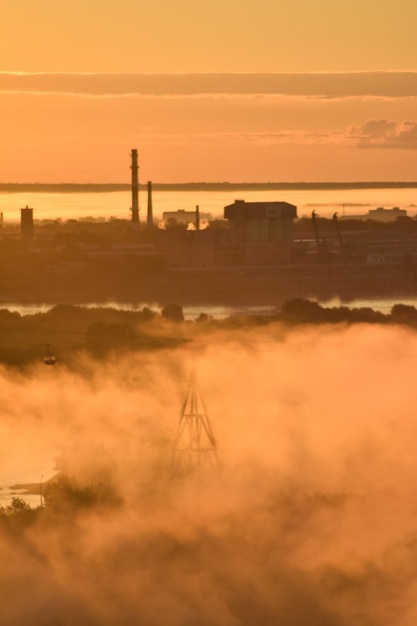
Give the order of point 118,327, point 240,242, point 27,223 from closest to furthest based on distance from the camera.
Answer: point 118,327 < point 240,242 < point 27,223

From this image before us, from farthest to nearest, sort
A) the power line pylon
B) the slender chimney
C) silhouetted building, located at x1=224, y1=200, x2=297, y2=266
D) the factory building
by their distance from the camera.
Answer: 1. the slender chimney
2. silhouetted building, located at x1=224, y1=200, x2=297, y2=266
3. the factory building
4. the power line pylon

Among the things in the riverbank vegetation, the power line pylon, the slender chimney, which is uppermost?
the slender chimney

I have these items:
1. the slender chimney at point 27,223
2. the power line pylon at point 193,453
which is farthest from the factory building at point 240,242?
the power line pylon at point 193,453

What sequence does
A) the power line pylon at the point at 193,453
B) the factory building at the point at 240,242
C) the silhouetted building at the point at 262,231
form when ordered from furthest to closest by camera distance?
the silhouetted building at the point at 262,231 < the factory building at the point at 240,242 < the power line pylon at the point at 193,453

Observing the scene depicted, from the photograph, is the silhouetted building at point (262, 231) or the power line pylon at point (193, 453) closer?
the power line pylon at point (193, 453)

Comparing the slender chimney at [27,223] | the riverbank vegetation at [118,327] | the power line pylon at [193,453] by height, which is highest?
the slender chimney at [27,223]

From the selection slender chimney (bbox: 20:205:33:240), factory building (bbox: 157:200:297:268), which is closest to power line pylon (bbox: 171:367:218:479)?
factory building (bbox: 157:200:297:268)

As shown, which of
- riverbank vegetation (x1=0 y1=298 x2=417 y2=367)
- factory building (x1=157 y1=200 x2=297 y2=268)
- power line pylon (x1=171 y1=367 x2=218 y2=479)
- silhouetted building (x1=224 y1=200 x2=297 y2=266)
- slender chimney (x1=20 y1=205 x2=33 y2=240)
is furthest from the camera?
slender chimney (x1=20 y1=205 x2=33 y2=240)

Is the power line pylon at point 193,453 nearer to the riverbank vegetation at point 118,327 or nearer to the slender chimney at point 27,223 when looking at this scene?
the riverbank vegetation at point 118,327

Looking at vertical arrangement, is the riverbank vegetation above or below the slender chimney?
below

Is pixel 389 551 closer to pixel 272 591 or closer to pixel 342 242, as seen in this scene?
pixel 272 591

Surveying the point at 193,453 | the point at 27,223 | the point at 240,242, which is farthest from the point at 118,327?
the point at 27,223

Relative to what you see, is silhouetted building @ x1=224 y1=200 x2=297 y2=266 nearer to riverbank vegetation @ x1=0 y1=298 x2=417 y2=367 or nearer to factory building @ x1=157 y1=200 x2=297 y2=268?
factory building @ x1=157 y1=200 x2=297 y2=268

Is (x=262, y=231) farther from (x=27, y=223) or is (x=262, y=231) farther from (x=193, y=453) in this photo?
(x=193, y=453)
